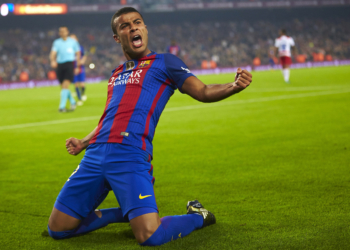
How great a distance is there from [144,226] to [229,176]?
7.07ft

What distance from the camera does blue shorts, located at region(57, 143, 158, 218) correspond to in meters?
3.11

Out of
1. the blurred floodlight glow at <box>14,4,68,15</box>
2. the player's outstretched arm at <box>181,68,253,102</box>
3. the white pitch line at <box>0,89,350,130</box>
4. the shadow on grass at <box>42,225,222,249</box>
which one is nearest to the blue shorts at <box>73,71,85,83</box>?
the white pitch line at <box>0,89,350,130</box>

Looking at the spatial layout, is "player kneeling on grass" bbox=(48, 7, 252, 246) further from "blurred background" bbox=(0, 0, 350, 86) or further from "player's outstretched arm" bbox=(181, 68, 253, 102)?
"blurred background" bbox=(0, 0, 350, 86)

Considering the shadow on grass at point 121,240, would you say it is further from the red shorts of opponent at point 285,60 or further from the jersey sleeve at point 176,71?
the red shorts of opponent at point 285,60

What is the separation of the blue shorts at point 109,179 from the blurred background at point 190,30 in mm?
32109

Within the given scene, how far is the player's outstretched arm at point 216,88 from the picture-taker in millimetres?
2939

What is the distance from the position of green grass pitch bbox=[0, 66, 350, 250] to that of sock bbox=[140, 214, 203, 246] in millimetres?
59

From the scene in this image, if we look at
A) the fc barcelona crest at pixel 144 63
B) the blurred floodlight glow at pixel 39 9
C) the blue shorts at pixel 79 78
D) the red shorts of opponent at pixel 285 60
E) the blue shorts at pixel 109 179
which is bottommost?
the blue shorts at pixel 109 179

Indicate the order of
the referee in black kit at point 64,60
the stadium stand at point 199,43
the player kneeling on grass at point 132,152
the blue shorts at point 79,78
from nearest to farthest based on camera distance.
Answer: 1. the player kneeling on grass at point 132,152
2. the referee in black kit at point 64,60
3. the blue shorts at point 79,78
4. the stadium stand at point 199,43

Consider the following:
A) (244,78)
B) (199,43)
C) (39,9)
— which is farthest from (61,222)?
(199,43)

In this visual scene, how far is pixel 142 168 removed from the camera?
321 cm

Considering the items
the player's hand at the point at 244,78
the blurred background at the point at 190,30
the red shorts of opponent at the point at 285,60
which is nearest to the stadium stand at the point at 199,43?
the blurred background at the point at 190,30

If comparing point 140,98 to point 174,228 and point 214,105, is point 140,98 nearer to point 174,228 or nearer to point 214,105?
point 174,228

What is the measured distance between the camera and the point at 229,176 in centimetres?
500
